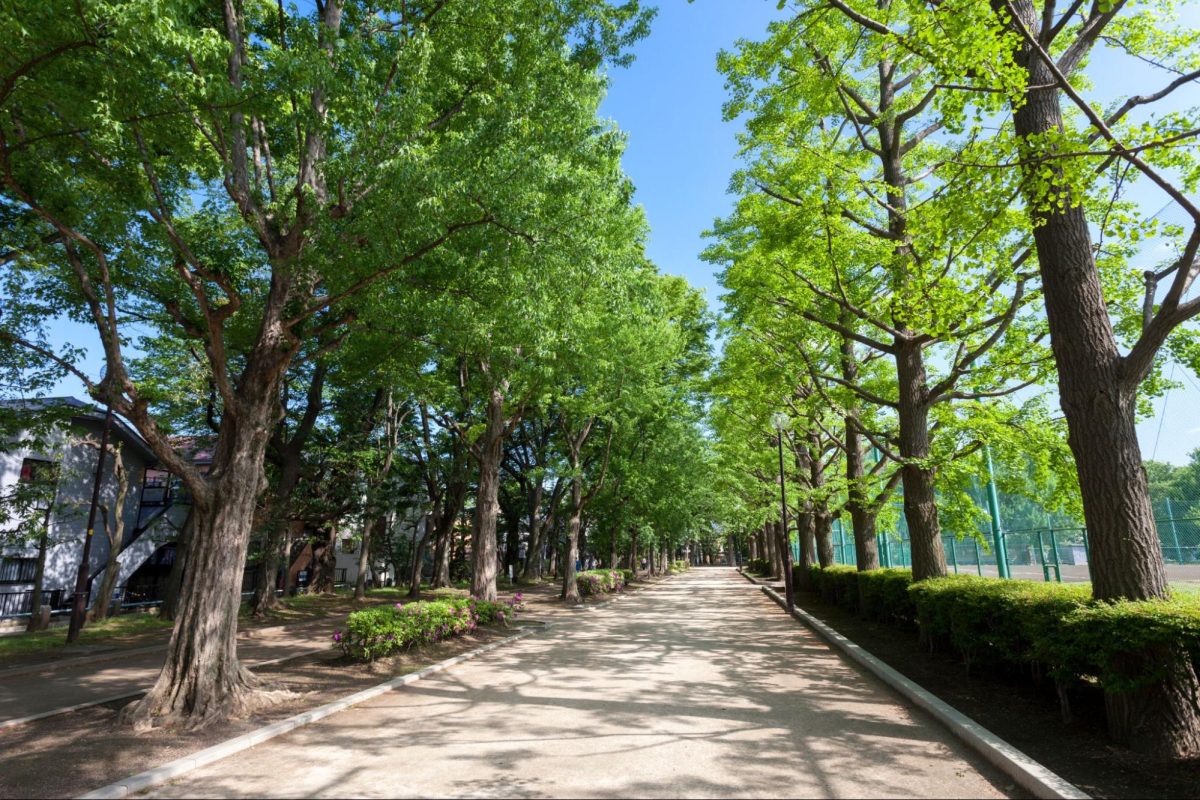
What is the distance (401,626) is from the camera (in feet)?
33.7

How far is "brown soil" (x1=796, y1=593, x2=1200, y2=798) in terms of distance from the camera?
442 cm

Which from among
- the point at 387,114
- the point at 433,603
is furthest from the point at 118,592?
the point at 387,114

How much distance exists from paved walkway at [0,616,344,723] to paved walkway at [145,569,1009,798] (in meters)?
4.48

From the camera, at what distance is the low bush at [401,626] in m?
9.77

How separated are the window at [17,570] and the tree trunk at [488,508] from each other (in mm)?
17579

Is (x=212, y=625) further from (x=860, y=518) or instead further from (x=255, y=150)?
(x=860, y=518)

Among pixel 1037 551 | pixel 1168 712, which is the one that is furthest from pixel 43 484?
pixel 1037 551

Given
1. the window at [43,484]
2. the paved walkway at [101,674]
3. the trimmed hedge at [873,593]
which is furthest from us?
the window at [43,484]

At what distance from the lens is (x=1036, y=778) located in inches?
173

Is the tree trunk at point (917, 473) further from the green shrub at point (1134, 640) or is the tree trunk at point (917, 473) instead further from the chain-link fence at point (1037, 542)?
the green shrub at point (1134, 640)

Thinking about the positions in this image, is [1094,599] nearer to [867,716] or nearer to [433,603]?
[867,716]

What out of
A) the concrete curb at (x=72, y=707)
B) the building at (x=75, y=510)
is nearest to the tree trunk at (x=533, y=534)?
the building at (x=75, y=510)

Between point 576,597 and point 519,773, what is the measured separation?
730 inches

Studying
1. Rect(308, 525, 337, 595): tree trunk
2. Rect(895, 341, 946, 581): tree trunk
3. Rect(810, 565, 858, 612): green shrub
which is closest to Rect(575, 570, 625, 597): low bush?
Rect(810, 565, 858, 612): green shrub
